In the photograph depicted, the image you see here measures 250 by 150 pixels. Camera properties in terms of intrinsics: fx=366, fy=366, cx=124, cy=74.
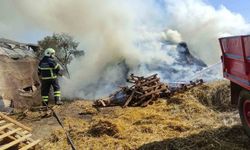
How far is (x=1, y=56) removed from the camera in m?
11.7

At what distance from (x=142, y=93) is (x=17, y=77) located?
167 inches

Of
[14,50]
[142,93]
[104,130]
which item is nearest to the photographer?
[104,130]

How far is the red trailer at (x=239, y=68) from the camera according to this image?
577 cm

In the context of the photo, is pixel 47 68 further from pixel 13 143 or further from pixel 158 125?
pixel 13 143

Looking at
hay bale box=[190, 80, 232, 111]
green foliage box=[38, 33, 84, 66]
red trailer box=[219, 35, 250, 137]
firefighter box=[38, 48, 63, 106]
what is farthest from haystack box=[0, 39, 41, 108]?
green foliage box=[38, 33, 84, 66]

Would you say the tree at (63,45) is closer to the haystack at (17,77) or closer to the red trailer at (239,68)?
the haystack at (17,77)

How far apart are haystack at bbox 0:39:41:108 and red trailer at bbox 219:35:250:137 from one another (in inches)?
268

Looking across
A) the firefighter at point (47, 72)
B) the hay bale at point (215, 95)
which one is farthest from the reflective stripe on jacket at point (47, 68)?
the hay bale at point (215, 95)

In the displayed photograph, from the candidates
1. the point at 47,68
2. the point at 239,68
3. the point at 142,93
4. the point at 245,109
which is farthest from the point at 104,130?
the point at 47,68

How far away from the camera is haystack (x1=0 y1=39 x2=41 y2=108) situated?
11391 mm

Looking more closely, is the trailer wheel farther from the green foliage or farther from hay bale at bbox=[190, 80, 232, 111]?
the green foliage

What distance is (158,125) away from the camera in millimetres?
8258

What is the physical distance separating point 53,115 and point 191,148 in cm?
507

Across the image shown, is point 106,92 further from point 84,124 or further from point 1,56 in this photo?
point 84,124
